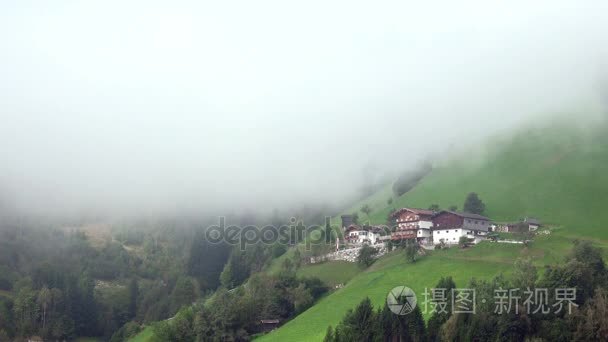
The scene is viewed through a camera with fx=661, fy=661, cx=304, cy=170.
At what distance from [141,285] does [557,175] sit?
123m

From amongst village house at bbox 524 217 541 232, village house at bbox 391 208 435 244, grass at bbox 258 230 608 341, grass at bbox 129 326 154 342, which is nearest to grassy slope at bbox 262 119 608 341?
grass at bbox 258 230 608 341

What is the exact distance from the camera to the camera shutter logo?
82.0 metres

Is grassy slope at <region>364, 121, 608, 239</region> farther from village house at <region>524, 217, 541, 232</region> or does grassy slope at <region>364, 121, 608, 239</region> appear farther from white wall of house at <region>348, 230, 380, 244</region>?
white wall of house at <region>348, 230, 380, 244</region>

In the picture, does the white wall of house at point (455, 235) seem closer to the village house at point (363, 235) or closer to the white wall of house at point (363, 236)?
the village house at point (363, 235)

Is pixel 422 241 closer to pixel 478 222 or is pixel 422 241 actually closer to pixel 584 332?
pixel 478 222

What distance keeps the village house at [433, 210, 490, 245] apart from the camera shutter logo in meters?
27.6

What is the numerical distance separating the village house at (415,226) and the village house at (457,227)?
1267 mm

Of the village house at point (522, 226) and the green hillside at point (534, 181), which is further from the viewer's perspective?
the green hillside at point (534, 181)

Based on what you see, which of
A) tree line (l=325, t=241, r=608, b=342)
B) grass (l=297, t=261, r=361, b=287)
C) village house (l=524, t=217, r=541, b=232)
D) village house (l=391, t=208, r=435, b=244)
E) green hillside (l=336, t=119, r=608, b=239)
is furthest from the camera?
grass (l=297, t=261, r=361, b=287)

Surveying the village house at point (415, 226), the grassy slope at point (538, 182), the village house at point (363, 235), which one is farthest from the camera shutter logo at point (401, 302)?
the village house at point (363, 235)

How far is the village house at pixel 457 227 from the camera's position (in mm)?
116312

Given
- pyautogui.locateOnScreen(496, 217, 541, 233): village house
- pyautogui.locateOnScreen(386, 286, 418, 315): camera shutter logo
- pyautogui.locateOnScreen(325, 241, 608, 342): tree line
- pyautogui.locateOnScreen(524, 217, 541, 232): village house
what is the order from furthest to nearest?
pyautogui.locateOnScreen(524, 217, 541, 232): village house → pyautogui.locateOnScreen(496, 217, 541, 233): village house → pyautogui.locateOnScreen(386, 286, 418, 315): camera shutter logo → pyautogui.locateOnScreen(325, 241, 608, 342): tree line

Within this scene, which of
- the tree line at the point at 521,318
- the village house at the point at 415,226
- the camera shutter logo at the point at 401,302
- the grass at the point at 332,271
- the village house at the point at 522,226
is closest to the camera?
the tree line at the point at 521,318

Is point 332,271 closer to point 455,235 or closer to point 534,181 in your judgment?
point 455,235
